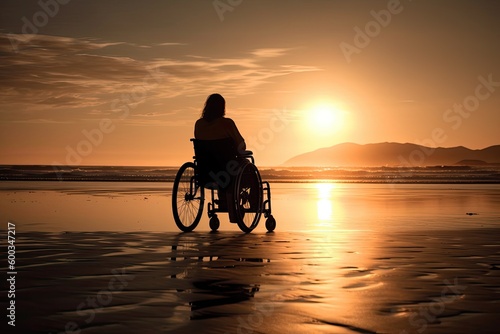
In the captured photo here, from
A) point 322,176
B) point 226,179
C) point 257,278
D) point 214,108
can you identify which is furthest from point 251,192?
point 322,176

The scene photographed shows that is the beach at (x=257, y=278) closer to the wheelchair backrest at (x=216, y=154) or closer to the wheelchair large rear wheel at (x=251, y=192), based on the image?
the wheelchair large rear wheel at (x=251, y=192)

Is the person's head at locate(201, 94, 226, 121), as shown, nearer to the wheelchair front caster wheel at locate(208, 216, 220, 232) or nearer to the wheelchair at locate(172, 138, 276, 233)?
the wheelchair at locate(172, 138, 276, 233)

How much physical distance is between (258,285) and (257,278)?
34 centimetres

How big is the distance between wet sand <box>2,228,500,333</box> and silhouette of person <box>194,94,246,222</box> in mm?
1341

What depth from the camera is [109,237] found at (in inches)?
326

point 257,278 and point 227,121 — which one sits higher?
point 227,121

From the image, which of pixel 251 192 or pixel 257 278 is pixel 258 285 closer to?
pixel 257 278

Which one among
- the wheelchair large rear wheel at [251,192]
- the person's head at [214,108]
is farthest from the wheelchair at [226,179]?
the person's head at [214,108]

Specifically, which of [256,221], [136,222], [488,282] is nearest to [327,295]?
[488,282]

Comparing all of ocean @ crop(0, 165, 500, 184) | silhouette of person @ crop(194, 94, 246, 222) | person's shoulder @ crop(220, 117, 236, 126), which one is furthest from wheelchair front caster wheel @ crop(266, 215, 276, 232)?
ocean @ crop(0, 165, 500, 184)

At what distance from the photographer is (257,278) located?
514 cm

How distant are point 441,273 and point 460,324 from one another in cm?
193

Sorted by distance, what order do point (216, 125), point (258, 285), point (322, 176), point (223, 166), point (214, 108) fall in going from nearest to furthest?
point (258, 285) < point (223, 166) < point (216, 125) < point (214, 108) < point (322, 176)

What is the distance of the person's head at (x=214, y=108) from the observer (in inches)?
376
